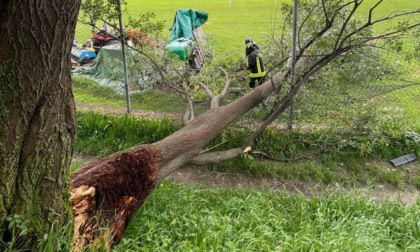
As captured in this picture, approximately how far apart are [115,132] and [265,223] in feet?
9.48

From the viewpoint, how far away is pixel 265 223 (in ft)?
10.8

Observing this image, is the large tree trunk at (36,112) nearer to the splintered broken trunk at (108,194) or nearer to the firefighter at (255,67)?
the splintered broken trunk at (108,194)

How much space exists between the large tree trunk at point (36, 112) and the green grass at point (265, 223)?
66 cm

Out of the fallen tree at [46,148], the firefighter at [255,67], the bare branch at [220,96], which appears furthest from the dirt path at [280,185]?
the firefighter at [255,67]

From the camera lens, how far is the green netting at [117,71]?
6.26 metres

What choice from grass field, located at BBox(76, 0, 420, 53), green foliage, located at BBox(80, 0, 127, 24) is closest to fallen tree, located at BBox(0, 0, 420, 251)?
green foliage, located at BBox(80, 0, 127, 24)

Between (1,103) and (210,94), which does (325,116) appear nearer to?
(210,94)

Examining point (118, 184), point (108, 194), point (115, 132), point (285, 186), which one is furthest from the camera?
point (115, 132)

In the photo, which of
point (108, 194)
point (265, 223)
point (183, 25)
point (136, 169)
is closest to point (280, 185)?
point (265, 223)

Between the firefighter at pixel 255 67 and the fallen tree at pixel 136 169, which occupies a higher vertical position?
the firefighter at pixel 255 67

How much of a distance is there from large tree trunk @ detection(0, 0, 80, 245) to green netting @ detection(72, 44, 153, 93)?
154 inches

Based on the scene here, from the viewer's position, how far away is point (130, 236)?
9.46 ft

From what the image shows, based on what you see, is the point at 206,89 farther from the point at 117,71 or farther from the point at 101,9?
the point at 117,71

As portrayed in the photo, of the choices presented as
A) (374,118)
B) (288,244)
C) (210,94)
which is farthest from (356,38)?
(288,244)
